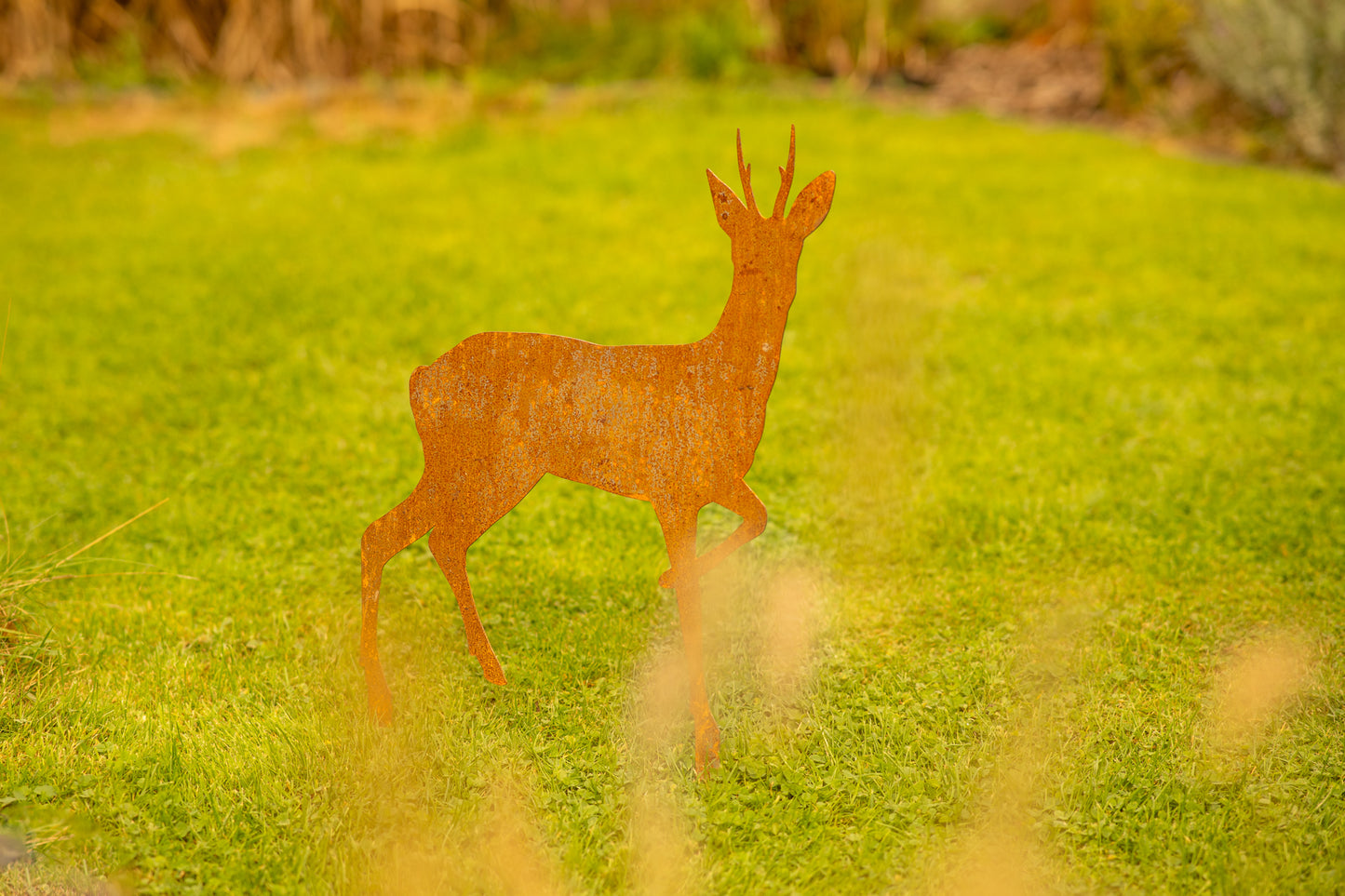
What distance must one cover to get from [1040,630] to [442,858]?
2.19 m

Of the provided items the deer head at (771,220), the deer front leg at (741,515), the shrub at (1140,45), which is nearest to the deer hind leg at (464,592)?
the deer front leg at (741,515)

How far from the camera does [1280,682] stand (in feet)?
11.5

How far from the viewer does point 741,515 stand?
3.04 meters

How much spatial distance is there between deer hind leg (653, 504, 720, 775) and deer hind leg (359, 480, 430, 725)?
2.40ft

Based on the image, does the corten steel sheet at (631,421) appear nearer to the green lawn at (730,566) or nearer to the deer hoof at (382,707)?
the deer hoof at (382,707)

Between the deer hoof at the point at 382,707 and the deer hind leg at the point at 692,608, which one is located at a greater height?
the deer hind leg at the point at 692,608

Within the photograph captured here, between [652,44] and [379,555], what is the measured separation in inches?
371

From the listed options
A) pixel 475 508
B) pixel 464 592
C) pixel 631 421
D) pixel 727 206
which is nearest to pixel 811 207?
pixel 727 206

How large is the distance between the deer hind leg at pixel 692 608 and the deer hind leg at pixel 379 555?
0.73 m

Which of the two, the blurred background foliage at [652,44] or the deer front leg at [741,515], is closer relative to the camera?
the deer front leg at [741,515]

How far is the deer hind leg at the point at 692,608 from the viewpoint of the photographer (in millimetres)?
3066

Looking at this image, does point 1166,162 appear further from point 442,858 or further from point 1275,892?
point 442,858

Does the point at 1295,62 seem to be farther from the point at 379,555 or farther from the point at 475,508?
the point at 379,555

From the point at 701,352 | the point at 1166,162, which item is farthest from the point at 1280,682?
the point at 1166,162
